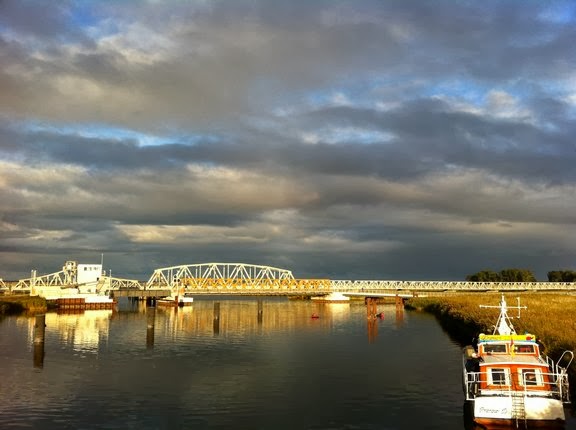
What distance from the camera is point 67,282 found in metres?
157

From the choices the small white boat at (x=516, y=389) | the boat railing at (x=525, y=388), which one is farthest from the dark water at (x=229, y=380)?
the small white boat at (x=516, y=389)

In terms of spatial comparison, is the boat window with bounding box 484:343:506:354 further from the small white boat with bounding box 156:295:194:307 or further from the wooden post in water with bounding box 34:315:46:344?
the small white boat with bounding box 156:295:194:307

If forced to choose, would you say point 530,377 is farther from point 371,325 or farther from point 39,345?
point 371,325

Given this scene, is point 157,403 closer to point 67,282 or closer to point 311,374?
point 311,374

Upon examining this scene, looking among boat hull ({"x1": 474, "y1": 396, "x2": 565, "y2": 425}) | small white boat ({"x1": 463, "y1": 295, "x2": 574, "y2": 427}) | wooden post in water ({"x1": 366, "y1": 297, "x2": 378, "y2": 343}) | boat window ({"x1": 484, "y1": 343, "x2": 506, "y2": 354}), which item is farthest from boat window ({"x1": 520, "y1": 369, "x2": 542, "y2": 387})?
wooden post in water ({"x1": 366, "y1": 297, "x2": 378, "y2": 343})

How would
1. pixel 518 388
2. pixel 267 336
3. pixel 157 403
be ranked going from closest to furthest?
pixel 518 388, pixel 157 403, pixel 267 336

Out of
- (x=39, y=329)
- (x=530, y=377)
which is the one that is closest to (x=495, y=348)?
(x=530, y=377)

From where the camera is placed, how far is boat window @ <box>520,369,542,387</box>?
31.8 meters

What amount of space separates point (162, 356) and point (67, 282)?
108532 millimetres

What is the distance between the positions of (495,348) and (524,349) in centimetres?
178

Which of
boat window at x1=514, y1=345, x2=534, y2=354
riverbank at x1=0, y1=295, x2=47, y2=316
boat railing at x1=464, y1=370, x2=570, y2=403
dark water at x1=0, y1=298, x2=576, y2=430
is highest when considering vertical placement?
riverbank at x1=0, y1=295, x2=47, y2=316

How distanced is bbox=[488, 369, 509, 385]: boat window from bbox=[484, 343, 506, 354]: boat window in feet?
10.2

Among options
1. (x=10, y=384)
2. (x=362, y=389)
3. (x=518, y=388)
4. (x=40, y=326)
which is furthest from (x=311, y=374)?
(x=40, y=326)

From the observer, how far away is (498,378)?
1292 inches
